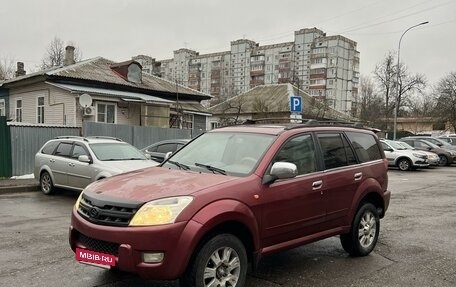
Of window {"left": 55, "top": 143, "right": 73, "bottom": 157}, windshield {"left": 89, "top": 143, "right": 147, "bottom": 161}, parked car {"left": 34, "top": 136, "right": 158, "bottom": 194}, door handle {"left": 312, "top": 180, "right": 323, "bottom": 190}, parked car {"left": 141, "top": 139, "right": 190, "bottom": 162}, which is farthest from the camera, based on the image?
parked car {"left": 141, "top": 139, "right": 190, "bottom": 162}

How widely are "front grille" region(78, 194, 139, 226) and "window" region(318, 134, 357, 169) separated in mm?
2638

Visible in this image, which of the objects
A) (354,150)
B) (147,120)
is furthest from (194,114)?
(354,150)

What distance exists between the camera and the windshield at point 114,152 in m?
10.3

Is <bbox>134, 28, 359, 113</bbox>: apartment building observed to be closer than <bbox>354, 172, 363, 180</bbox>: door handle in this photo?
A: No

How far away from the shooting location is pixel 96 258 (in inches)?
154

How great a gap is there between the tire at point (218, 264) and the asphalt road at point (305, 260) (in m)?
0.66

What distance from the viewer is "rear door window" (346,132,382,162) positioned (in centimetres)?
602

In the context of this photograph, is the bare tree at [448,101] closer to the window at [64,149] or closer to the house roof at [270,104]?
the house roof at [270,104]

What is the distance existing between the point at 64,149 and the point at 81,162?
1.08 metres

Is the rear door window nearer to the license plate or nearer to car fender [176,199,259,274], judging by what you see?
car fender [176,199,259,274]

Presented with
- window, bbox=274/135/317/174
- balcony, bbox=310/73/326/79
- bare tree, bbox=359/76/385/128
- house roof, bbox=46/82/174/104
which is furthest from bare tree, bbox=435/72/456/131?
window, bbox=274/135/317/174

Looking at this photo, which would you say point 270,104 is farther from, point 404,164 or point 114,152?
point 114,152

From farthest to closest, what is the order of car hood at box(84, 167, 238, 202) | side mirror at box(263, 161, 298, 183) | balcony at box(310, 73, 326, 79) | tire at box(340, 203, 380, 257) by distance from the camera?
1. balcony at box(310, 73, 326, 79)
2. tire at box(340, 203, 380, 257)
3. side mirror at box(263, 161, 298, 183)
4. car hood at box(84, 167, 238, 202)

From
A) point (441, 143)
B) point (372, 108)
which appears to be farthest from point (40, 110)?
point (372, 108)
